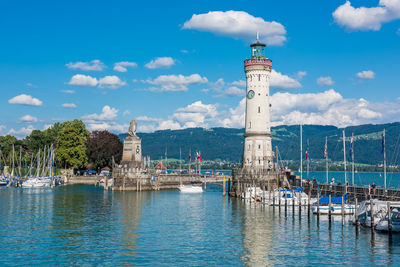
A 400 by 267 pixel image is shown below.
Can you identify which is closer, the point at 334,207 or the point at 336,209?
the point at 334,207

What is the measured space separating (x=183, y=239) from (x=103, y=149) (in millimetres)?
100642

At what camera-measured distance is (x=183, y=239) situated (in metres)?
43.0

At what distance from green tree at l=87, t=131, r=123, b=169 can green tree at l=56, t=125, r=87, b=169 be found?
2406 millimetres

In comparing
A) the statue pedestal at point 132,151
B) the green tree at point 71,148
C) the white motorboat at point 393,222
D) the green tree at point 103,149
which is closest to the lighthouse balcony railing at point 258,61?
the statue pedestal at point 132,151

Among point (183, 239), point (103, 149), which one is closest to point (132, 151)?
point (103, 149)

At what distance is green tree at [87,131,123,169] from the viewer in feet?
457

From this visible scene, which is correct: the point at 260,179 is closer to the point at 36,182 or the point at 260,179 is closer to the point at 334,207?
the point at 334,207

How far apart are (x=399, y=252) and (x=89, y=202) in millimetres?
53575

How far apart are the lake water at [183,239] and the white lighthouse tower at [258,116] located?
58.2 feet

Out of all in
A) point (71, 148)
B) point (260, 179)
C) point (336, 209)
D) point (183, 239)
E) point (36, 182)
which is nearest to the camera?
point (183, 239)

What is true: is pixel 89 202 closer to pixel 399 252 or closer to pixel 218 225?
pixel 218 225

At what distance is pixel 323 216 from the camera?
56969 millimetres

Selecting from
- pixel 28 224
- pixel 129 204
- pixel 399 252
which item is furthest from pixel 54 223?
pixel 399 252

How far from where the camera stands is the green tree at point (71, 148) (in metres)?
136
